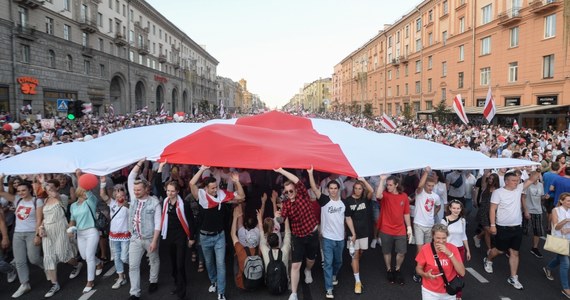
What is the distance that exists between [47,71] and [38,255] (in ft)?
98.8

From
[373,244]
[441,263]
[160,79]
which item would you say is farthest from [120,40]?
[441,263]

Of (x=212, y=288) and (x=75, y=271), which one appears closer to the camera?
(x=212, y=288)

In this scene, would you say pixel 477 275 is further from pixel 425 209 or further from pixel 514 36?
pixel 514 36

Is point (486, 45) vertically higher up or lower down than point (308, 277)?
higher up

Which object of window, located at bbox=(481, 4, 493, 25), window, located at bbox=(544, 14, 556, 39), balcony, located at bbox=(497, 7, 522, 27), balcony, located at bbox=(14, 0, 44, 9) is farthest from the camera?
window, located at bbox=(481, 4, 493, 25)

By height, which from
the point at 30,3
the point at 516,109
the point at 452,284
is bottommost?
the point at 452,284

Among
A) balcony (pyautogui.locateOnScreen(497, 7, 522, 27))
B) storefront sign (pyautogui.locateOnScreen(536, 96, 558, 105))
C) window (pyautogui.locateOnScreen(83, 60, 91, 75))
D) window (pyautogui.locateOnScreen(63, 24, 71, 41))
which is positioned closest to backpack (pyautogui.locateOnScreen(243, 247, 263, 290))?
storefront sign (pyautogui.locateOnScreen(536, 96, 558, 105))

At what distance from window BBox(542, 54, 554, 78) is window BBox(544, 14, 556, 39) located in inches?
56.6

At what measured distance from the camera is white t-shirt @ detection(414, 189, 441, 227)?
6117 millimetres

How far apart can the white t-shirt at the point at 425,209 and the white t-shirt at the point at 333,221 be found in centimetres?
148

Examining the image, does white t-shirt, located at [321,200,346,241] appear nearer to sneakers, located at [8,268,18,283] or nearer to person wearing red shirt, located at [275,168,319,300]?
person wearing red shirt, located at [275,168,319,300]

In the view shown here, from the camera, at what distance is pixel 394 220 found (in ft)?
19.6

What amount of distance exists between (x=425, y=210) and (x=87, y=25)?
128 ft

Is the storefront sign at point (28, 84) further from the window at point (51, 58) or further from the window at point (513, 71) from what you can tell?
the window at point (513, 71)
